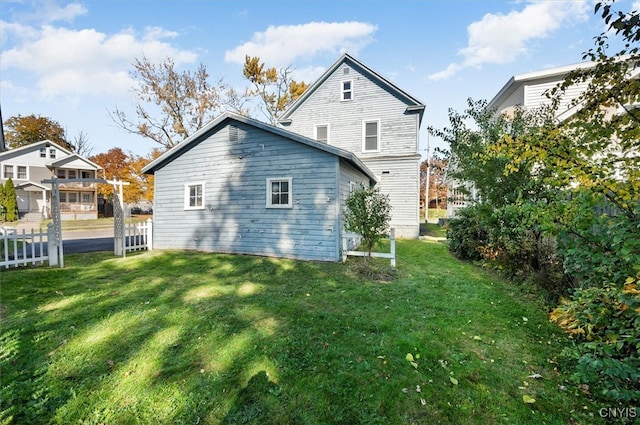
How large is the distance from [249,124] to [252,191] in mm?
2228

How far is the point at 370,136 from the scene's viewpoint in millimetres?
15031

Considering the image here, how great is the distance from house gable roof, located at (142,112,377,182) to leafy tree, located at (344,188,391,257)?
147cm

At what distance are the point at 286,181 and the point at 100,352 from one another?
6322 mm

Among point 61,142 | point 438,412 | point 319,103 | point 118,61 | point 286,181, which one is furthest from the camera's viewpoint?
point 61,142

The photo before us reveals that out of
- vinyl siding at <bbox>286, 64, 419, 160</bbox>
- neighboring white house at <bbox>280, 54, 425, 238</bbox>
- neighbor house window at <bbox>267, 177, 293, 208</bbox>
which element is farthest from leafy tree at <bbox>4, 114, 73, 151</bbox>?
neighbor house window at <bbox>267, 177, 293, 208</bbox>

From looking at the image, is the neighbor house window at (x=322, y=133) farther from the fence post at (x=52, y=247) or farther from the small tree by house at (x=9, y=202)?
the small tree by house at (x=9, y=202)

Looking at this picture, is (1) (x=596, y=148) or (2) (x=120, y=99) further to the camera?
(2) (x=120, y=99)

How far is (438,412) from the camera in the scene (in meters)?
2.51

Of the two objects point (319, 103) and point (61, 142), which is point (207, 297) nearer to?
point (319, 103)

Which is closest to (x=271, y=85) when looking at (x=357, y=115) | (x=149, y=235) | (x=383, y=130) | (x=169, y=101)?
(x=169, y=101)

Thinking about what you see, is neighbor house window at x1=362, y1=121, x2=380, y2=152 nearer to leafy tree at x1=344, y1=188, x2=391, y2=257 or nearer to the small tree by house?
leafy tree at x1=344, y1=188, x2=391, y2=257

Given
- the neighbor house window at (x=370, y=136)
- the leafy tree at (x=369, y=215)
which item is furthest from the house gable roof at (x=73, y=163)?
the leafy tree at (x=369, y=215)

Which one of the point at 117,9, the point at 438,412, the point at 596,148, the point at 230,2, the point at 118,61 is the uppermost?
the point at 118,61

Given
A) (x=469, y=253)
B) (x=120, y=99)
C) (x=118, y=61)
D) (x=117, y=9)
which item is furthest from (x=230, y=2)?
(x=120, y=99)
